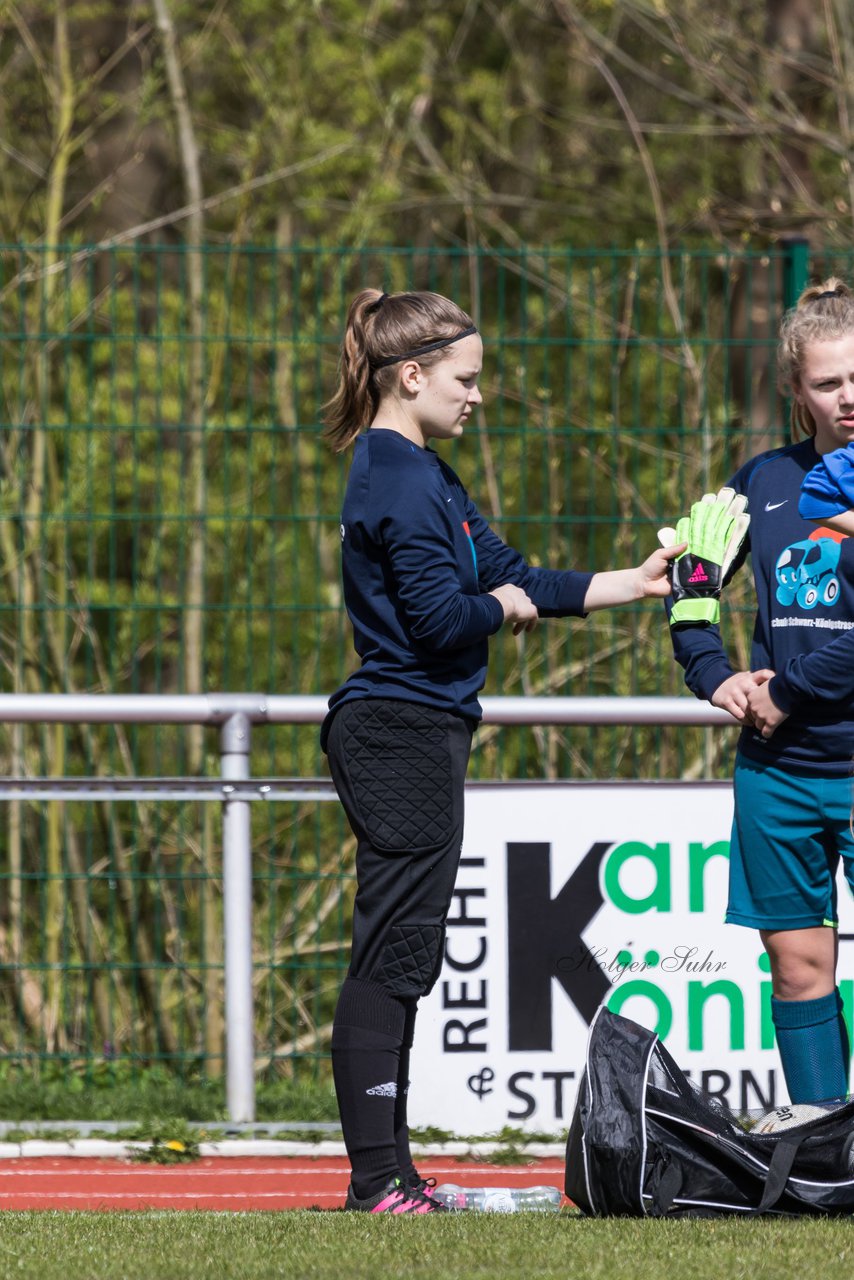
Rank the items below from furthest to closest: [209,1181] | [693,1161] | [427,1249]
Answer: [209,1181]
[693,1161]
[427,1249]

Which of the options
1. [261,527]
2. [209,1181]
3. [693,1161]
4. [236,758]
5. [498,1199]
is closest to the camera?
[693,1161]

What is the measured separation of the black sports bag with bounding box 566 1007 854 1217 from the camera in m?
3.43

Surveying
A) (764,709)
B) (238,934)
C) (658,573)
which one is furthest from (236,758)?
(764,709)

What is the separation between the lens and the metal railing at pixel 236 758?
504 centimetres

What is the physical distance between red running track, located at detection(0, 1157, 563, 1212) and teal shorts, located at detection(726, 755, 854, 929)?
1402 mm

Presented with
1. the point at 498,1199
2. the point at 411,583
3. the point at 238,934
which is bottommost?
the point at 498,1199

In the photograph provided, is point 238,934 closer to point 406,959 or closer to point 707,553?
point 406,959

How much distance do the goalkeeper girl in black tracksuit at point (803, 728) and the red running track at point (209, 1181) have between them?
132 centimetres

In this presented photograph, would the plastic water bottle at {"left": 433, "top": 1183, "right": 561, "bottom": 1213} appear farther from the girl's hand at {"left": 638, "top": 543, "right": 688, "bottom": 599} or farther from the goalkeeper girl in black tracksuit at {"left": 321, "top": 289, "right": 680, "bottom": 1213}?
the girl's hand at {"left": 638, "top": 543, "right": 688, "bottom": 599}

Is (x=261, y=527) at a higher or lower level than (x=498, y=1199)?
higher

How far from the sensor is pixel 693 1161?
136 inches

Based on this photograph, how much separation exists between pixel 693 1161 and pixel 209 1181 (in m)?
1.82

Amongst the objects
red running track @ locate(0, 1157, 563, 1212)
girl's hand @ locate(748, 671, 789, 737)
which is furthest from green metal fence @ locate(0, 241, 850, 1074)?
girl's hand @ locate(748, 671, 789, 737)

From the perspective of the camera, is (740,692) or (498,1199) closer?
(740,692)
